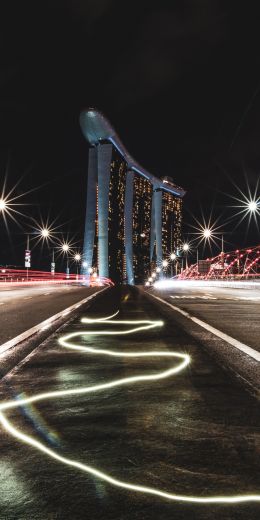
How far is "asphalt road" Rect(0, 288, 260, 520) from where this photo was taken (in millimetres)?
3131

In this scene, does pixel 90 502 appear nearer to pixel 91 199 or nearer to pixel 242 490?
pixel 242 490

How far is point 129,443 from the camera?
428 centimetres

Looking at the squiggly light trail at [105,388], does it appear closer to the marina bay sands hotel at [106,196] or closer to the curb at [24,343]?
the curb at [24,343]

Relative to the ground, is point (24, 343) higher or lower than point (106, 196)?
lower

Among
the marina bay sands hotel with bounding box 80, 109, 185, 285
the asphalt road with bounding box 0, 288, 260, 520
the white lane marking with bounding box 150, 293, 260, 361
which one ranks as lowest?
the asphalt road with bounding box 0, 288, 260, 520

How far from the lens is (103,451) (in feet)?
13.5

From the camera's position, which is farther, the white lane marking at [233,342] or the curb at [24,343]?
the white lane marking at [233,342]

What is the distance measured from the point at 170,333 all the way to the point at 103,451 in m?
8.06

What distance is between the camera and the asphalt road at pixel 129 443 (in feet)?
10.3

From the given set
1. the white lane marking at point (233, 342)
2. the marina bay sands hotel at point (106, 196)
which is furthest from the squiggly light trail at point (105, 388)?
the marina bay sands hotel at point (106, 196)

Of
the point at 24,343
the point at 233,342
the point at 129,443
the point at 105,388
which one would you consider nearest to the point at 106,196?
the point at 24,343

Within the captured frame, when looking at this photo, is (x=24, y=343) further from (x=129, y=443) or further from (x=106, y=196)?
(x=106, y=196)

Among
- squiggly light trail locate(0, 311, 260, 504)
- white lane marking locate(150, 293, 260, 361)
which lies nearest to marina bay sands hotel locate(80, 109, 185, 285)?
white lane marking locate(150, 293, 260, 361)

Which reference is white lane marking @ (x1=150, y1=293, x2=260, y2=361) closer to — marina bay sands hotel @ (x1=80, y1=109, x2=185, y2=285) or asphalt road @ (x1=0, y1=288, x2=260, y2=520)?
asphalt road @ (x1=0, y1=288, x2=260, y2=520)
